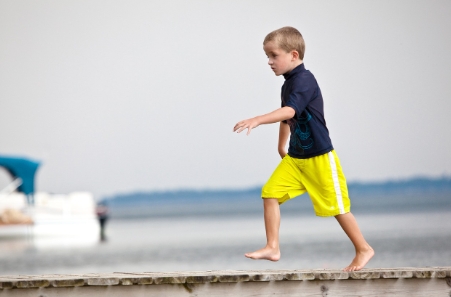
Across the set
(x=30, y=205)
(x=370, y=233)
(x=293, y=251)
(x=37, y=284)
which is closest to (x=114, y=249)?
(x=30, y=205)

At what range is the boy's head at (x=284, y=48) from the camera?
422 centimetres

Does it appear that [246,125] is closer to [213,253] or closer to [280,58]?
[280,58]

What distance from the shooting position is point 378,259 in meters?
22.0

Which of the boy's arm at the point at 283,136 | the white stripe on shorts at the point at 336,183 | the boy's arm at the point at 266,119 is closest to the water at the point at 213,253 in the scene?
the boy's arm at the point at 283,136

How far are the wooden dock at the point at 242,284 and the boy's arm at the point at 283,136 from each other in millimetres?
971

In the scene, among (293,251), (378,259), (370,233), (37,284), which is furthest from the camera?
(370,233)

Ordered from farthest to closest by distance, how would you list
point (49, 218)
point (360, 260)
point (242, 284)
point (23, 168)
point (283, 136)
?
point (49, 218)
point (23, 168)
point (283, 136)
point (360, 260)
point (242, 284)

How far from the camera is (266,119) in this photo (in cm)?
392

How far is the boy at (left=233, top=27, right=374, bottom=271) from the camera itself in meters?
4.19

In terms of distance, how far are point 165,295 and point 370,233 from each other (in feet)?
100

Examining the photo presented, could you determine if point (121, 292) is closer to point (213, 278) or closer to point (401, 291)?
point (213, 278)

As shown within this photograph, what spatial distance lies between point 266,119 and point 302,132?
15.0 inches

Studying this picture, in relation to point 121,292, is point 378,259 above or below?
below

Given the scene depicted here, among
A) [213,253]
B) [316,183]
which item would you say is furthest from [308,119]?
[213,253]
